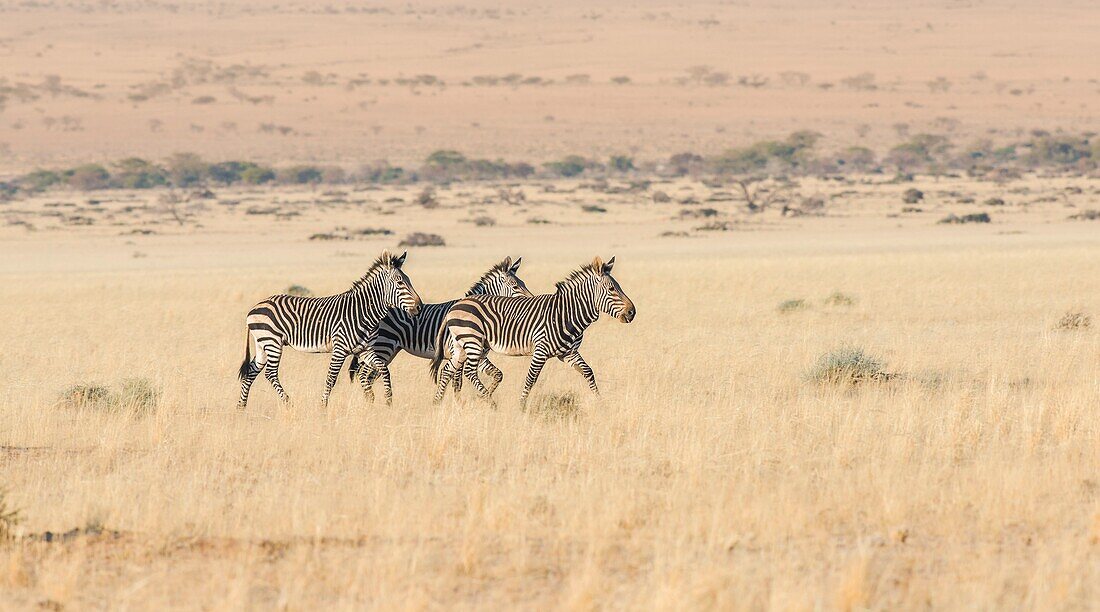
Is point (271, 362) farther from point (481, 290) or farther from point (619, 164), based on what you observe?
point (619, 164)

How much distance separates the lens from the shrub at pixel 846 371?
45.2 ft

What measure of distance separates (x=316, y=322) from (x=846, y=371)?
497 centimetres

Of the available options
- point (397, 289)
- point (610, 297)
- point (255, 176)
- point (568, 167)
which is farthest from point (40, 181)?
point (610, 297)

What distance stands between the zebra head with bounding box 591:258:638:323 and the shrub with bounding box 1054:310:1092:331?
359 inches

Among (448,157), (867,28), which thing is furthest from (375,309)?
(867,28)

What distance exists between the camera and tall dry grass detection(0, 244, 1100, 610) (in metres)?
6.86

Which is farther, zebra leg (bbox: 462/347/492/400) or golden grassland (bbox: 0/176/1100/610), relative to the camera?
zebra leg (bbox: 462/347/492/400)

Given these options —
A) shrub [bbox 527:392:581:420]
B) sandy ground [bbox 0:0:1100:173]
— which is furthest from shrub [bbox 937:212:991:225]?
sandy ground [bbox 0:0:1100:173]

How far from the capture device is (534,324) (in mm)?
12711

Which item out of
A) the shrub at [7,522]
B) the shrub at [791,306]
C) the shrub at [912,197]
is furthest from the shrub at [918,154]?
the shrub at [7,522]

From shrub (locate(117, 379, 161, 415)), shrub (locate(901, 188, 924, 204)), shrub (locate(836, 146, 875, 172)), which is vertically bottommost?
shrub (locate(836, 146, 875, 172))

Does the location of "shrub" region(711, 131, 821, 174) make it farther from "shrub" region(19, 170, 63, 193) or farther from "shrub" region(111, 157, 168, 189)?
"shrub" region(19, 170, 63, 193)

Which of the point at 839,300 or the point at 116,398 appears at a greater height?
the point at 116,398

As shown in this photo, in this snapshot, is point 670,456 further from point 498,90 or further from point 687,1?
point 687,1
